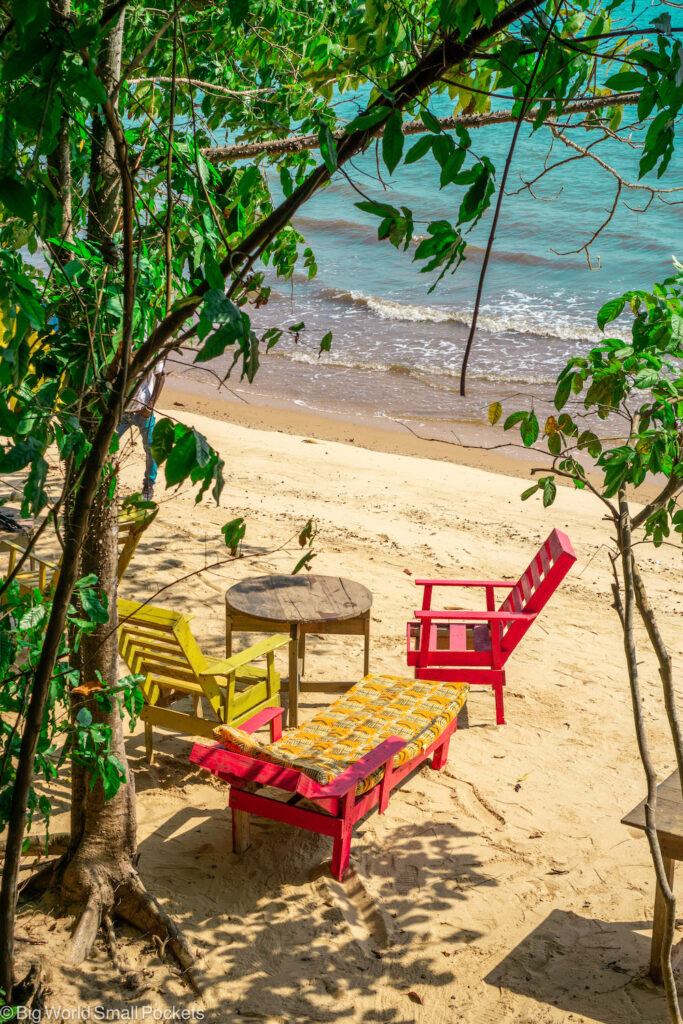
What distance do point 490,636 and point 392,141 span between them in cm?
429

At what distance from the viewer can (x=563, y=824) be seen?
14.4ft

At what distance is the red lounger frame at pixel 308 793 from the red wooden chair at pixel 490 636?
4.52 feet

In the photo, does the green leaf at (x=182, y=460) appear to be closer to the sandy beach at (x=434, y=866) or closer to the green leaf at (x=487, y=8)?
the sandy beach at (x=434, y=866)

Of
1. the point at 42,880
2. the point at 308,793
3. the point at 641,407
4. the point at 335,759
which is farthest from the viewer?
the point at 335,759

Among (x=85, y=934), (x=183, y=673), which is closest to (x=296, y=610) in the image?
(x=183, y=673)

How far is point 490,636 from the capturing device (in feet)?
18.5

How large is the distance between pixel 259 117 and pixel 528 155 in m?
30.7

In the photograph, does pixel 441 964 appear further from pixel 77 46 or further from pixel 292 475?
pixel 292 475

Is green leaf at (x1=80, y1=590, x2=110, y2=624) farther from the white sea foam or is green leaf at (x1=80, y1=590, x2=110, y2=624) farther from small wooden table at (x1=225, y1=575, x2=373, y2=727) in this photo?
the white sea foam

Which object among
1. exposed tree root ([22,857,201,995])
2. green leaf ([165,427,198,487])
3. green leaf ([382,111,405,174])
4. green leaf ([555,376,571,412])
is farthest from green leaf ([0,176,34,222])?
exposed tree root ([22,857,201,995])

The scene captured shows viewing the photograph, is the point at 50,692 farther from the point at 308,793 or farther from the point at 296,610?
the point at 296,610

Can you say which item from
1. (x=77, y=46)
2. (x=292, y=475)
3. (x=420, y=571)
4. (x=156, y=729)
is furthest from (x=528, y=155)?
(x=77, y=46)

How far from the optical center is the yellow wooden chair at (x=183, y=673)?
4.19 m

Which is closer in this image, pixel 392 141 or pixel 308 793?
pixel 392 141
